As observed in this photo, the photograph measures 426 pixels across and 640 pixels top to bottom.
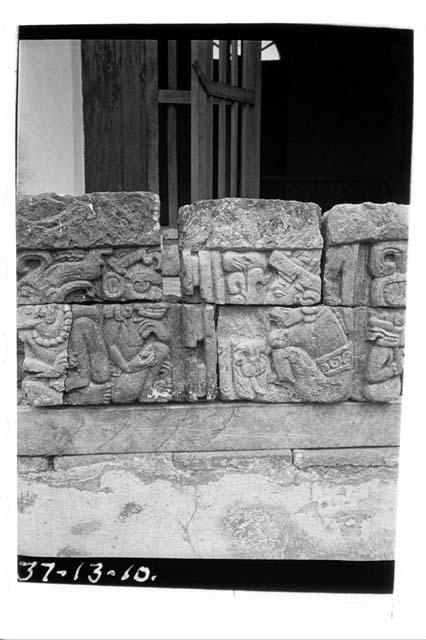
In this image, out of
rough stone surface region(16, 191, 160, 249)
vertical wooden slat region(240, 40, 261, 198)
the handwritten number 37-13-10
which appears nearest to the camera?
the handwritten number 37-13-10

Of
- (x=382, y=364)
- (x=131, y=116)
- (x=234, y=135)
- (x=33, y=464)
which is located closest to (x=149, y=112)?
(x=131, y=116)

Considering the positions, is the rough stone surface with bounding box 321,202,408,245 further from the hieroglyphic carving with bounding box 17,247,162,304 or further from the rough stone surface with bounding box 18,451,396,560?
the rough stone surface with bounding box 18,451,396,560

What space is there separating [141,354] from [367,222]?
4.23ft

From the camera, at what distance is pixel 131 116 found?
3287 mm

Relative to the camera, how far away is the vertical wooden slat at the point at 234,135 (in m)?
3.70

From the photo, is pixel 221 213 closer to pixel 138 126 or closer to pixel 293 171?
pixel 138 126

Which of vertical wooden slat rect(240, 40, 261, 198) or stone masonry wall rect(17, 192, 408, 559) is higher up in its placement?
vertical wooden slat rect(240, 40, 261, 198)

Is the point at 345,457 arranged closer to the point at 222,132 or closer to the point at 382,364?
the point at 382,364

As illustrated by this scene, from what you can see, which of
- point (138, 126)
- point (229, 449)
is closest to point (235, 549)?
point (229, 449)

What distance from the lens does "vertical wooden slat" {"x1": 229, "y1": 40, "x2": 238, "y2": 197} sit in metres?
3.70

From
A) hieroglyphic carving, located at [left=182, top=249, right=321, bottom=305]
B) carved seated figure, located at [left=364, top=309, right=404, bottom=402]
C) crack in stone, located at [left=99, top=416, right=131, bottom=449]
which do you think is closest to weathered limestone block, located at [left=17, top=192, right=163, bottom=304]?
hieroglyphic carving, located at [left=182, top=249, right=321, bottom=305]

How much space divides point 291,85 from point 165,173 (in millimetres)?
1950

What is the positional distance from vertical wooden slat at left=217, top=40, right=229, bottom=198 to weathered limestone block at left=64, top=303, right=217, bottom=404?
123cm

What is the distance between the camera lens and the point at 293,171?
214 inches
